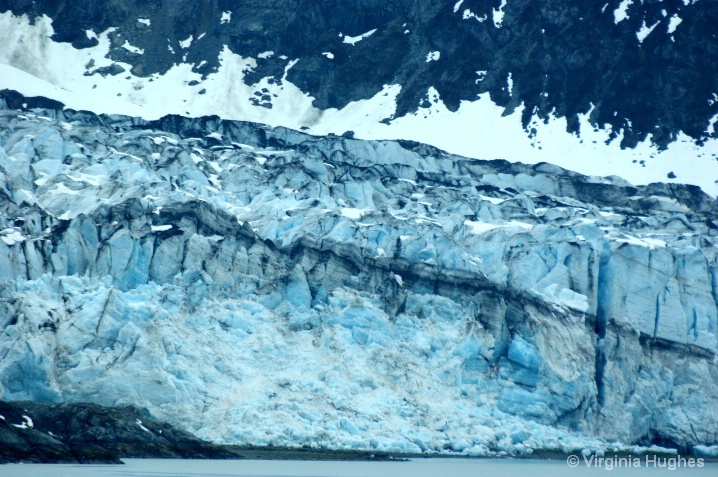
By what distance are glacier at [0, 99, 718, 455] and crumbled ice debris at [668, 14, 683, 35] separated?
113ft

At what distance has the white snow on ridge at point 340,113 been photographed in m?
82.4

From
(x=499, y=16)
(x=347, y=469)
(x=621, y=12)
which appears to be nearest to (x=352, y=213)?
(x=347, y=469)

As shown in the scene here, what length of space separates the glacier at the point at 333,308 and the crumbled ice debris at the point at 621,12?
1428 inches

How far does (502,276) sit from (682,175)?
1207 inches

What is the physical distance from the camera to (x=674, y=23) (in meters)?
95.8

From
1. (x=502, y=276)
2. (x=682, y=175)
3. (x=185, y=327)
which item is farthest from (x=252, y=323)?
(x=682, y=175)

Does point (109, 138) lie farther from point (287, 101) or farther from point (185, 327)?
point (287, 101)

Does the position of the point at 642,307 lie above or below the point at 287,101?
below

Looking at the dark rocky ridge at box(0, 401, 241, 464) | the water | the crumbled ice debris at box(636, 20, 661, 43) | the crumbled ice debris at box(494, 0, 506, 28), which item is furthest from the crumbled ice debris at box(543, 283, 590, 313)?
the crumbled ice debris at box(494, 0, 506, 28)

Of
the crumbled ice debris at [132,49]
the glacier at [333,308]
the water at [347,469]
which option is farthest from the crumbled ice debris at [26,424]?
the crumbled ice debris at [132,49]

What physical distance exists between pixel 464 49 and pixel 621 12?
14338mm

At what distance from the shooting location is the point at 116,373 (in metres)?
44.4

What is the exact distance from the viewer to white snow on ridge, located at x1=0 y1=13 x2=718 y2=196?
82.4 meters

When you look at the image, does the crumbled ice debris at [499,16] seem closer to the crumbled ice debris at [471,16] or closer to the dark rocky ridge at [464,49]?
the dark rocky ridge at [464,49]
